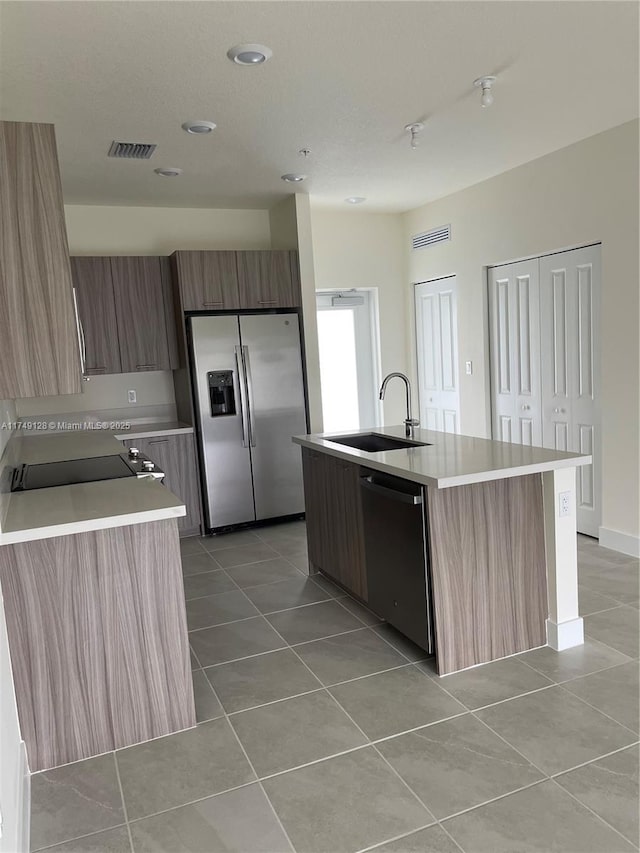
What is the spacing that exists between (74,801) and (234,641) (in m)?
1.23

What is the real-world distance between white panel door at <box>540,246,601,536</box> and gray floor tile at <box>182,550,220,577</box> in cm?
263

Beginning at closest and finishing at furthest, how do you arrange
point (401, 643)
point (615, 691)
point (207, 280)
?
point (615, 691) → point (401, 643) → point (207, 280)

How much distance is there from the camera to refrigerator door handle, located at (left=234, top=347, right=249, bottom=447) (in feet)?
16.9

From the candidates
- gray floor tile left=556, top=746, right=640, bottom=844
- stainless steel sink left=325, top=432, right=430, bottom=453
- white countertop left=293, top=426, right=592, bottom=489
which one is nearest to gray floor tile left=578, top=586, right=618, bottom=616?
white countertop left=293, top=426, right=592, bottom=489

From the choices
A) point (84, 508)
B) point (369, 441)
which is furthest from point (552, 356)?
point (84, 508)

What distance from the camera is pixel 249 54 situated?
2.73 m

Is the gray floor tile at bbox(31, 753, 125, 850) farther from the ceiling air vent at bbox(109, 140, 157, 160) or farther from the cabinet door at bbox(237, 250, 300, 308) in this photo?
the cabinet door at bbox(237, 250, 300, 308)

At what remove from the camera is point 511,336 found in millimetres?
5145

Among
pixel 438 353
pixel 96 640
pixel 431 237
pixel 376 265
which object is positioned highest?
pixel 431 237

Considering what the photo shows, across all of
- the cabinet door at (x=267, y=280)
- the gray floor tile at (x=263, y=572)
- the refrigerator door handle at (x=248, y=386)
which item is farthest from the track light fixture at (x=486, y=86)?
the gray floor tile at (x=263, y=572)

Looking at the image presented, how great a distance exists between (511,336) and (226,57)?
10.5 ft

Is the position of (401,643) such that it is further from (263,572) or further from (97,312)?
(97,312)

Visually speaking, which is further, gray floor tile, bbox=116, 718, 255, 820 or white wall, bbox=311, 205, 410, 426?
white wall, bbox=311, 205, 410, 426

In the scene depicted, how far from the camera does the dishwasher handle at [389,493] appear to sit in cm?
272
